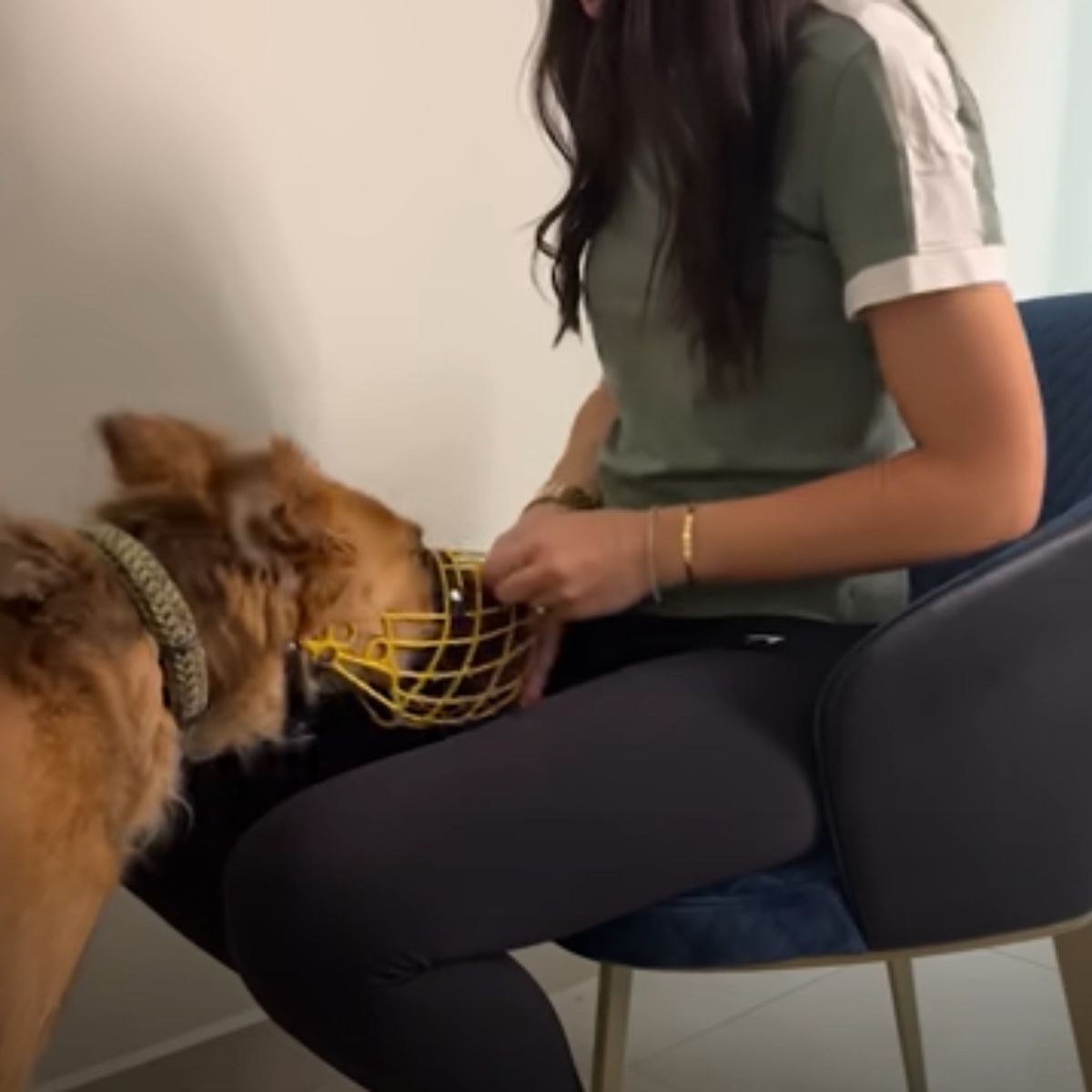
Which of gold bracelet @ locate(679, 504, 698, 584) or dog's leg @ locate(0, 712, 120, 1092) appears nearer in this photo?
dog's leg @ locate(0, 712, 120, 1092)

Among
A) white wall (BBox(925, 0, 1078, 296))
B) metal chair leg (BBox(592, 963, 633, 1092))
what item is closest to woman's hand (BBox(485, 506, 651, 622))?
metal chair leg (BBox(592, 963, 633, 1092))

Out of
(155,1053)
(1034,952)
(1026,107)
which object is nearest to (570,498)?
(155,1053)

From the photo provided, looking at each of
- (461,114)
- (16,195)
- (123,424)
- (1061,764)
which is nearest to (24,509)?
(16,195)

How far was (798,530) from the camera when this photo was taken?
1018mm

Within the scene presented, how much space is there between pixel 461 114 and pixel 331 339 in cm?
27

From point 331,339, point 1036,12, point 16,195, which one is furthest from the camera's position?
point 1036,12

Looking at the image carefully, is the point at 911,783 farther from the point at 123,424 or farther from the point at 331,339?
the point at 331,339

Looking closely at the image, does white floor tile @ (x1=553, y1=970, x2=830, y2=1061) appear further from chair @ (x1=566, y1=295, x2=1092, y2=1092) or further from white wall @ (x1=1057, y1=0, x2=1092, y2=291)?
white wall @ (x1=1057, y1=0, x2=1092, y2=291)

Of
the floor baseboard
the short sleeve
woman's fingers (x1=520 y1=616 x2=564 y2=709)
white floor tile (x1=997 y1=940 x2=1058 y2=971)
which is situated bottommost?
white floor tile (x1=997 y1=940 x2=1058 y2=971)

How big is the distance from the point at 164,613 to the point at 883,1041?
1102mm

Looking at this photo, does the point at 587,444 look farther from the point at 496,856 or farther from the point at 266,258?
the point at 496,856

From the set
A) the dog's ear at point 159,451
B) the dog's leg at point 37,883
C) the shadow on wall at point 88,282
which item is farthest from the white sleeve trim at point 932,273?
the shadow on wall at point 88,282

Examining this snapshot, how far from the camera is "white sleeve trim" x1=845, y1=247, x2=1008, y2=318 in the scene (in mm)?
952

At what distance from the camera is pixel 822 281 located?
1.05 metres
